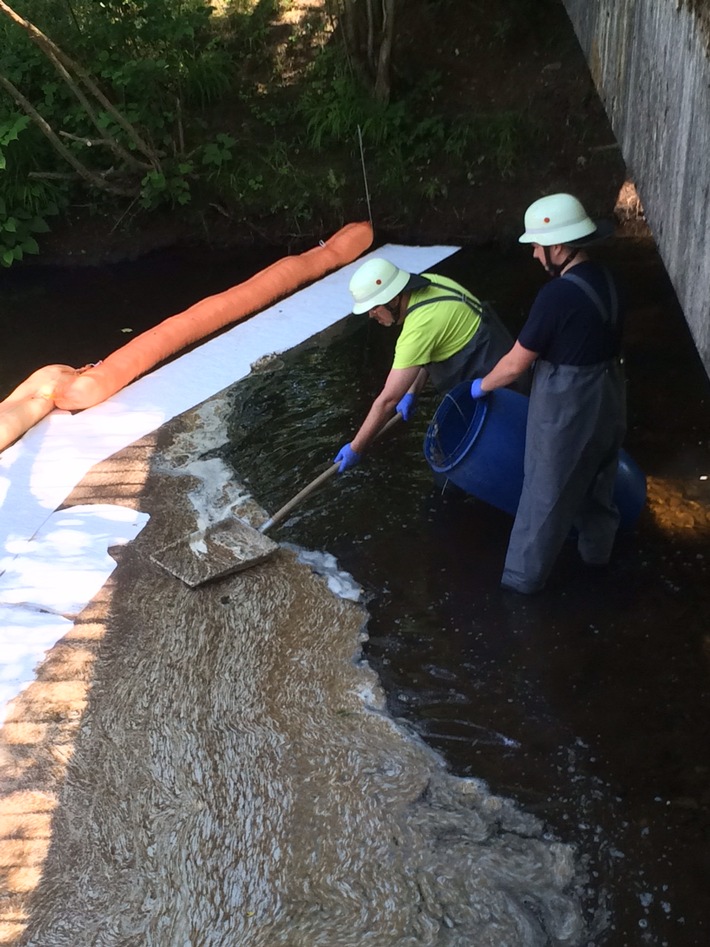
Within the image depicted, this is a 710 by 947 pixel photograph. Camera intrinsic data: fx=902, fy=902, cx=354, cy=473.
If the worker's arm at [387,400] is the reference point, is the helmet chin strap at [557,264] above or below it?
above

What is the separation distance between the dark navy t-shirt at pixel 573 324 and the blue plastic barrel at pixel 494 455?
25.8 inches

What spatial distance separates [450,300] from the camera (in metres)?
4.44

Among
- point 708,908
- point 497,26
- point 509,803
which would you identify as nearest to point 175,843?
point 509,803

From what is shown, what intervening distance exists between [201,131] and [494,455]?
6.61m

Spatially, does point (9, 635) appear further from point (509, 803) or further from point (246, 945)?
point (509, 803)

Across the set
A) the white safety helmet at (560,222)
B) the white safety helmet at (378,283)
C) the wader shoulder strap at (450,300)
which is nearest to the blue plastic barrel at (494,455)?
the wader shoulder strap at (450,300)

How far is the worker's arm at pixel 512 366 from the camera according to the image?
3.74 meters

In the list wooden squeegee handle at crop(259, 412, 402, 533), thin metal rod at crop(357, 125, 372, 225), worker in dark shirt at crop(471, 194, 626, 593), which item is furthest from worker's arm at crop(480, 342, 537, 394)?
thin metal rod at crop(357, 125, 372, 225)

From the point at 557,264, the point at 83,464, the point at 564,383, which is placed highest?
the point at 557,264

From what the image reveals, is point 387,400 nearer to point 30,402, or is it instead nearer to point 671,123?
point 671,123

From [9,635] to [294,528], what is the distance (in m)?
1.56

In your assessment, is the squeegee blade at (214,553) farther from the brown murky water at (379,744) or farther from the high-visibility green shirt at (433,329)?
the high-visibility green shirt at (433,329)

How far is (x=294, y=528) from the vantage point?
198 inches

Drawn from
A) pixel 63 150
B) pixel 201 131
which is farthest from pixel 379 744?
pixel 201 131
